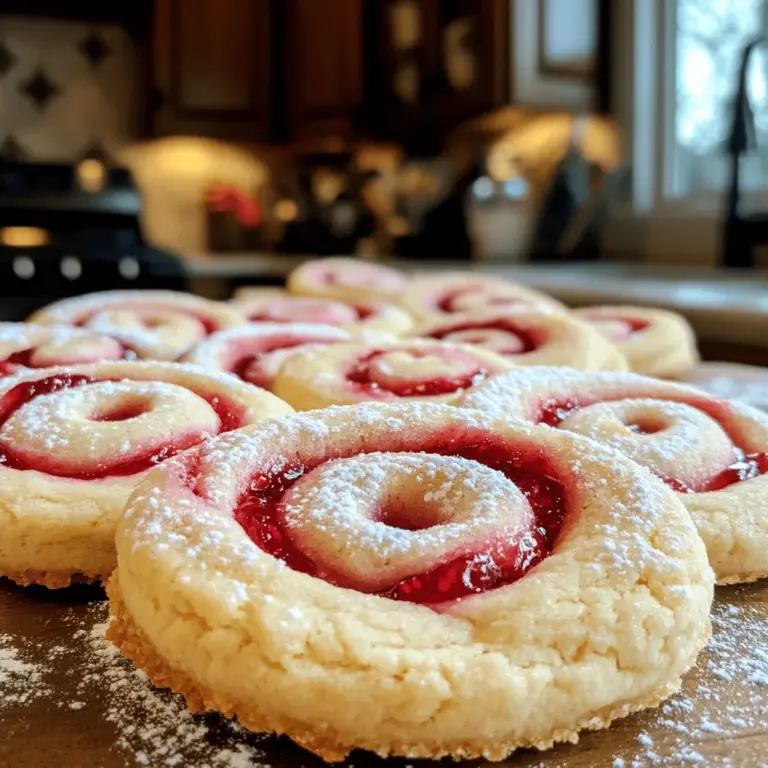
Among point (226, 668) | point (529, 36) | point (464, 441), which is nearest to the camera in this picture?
point (226, 668)

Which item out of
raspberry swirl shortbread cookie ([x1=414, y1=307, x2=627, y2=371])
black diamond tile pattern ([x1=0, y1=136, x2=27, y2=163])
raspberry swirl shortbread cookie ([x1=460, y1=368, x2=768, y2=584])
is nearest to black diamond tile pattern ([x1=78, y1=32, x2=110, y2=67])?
black diamond tile pattern ([x1=0, y1=136, x2=27, y2=163])

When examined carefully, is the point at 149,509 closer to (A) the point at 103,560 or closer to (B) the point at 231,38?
(A) the point at 103,560

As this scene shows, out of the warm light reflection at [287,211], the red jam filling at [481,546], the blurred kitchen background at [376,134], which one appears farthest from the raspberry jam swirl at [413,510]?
the warm light reflection at [287,211]

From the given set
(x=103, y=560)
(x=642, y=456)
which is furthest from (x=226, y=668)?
(x=642, y=456)

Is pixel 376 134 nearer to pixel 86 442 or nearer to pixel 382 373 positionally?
pixel 382 373

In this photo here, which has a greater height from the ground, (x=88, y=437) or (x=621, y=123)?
(x=621, y=123)

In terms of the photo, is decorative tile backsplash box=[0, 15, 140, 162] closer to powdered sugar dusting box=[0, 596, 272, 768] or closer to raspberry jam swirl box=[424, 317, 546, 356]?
raspberry jam swirl box=[424, 317, 546, 356]

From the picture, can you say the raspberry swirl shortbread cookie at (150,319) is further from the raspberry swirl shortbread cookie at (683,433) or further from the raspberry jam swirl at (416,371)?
the raspberry swirl shortbread cookie at (683,433)
